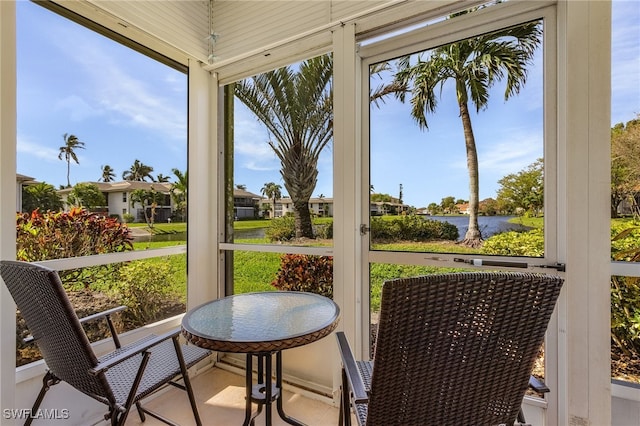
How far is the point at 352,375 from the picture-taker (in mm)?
1133

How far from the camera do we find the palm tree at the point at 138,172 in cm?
224

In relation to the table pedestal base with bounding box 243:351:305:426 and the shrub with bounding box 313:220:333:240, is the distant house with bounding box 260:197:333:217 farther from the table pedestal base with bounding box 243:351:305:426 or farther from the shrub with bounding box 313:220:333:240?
the table pedestal base with bounding box 243:351:305:426

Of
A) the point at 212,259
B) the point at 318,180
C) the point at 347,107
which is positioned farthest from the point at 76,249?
the point at 347,107

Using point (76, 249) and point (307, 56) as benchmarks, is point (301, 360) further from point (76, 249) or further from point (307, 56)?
point (307, 56)

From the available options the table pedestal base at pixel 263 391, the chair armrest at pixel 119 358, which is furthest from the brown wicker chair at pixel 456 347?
the chair armrest at pixel 119 358

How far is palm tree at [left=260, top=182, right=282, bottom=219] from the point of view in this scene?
8.29 ft

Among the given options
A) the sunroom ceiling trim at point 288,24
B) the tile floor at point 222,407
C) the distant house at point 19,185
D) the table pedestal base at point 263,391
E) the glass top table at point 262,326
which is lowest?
the tile floor at point 222,407

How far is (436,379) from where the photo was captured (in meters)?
1.03

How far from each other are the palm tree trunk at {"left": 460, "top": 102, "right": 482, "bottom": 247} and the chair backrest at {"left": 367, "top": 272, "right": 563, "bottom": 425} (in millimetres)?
833

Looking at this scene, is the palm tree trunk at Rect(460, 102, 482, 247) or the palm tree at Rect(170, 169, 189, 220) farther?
the palm tree at Rect(170, 169, 189, 220)

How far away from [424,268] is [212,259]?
191 centimetres

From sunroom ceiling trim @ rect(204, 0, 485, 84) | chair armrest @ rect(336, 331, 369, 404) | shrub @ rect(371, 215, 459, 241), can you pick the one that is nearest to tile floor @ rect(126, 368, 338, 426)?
chair armrest @ rect(336, 331, 369, 404)

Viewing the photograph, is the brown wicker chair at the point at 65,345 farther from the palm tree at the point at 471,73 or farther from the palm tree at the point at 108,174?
the palm tree at the point at 471,73

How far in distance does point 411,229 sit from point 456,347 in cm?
104
